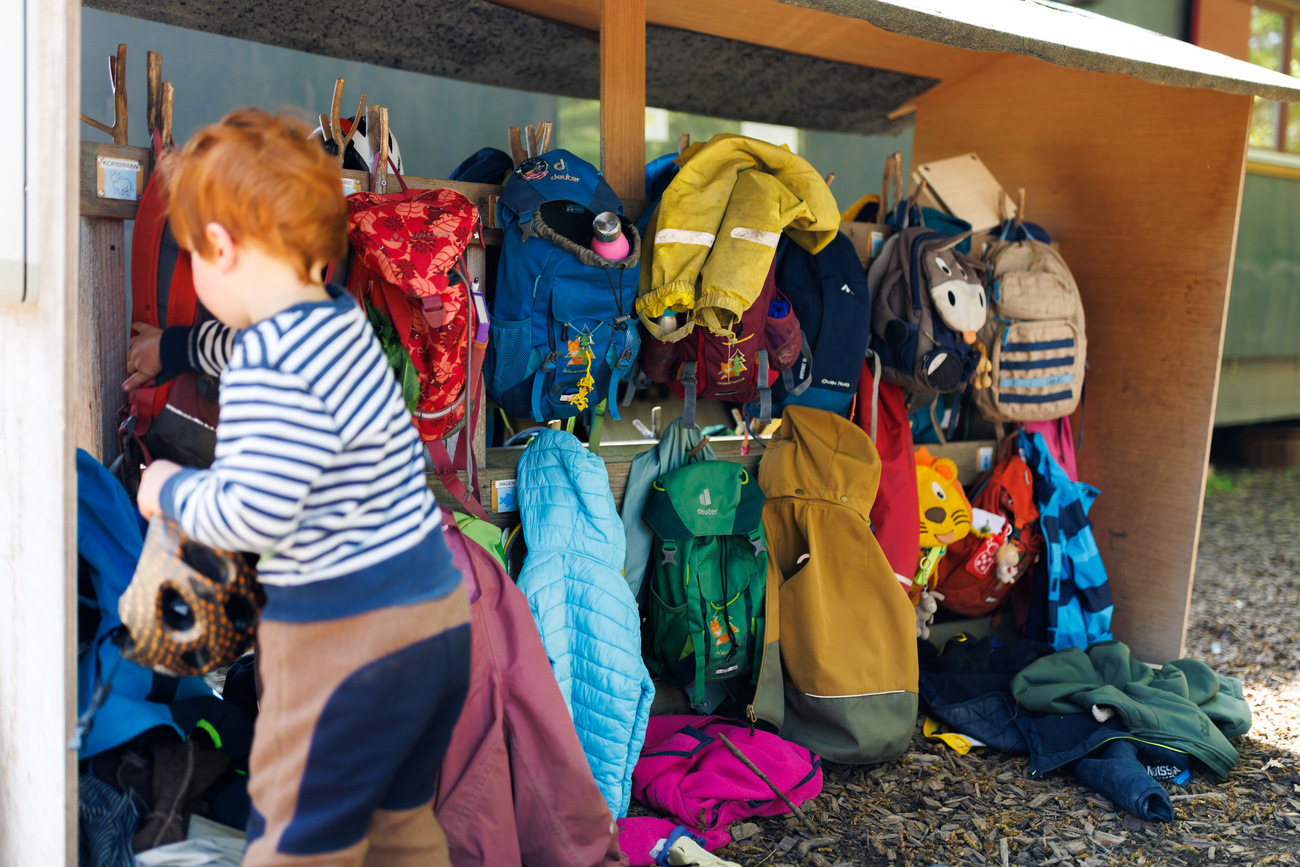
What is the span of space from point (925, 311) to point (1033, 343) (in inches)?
22.4

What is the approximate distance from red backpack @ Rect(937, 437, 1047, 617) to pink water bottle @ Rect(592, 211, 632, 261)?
6.06ft

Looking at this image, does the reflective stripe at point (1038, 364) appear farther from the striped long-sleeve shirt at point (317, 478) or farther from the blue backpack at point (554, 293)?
the striped long-sleeve shirt at point (317, 478)

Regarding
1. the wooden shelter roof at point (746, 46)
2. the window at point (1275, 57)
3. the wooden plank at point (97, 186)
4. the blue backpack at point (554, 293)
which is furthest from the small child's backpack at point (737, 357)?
Answer: the window at point (1275, 57)

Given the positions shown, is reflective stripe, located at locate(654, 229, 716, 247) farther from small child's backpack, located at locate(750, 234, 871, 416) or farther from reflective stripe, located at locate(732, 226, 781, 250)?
small child's backpack, located at locate(750, 234, 871, 416)

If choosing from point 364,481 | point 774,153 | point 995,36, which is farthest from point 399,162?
point 995,36

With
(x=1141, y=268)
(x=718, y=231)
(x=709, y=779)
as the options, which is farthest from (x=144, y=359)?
(x=1141, y=268)

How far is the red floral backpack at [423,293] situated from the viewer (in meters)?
2.29

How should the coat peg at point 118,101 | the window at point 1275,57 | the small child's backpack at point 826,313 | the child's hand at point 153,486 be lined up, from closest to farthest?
the child's hand at point 153,486 → the coat peg at point 118,101 → the small child's backpack at point 826,313 → the window at point 1275,57

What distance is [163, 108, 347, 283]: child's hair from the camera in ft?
4.72

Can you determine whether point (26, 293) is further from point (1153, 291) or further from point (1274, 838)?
point (1153, 291)

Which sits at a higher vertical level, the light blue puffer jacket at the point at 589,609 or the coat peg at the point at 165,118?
the coat peg at the point at 165,118

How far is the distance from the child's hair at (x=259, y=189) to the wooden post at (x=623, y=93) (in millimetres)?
1579

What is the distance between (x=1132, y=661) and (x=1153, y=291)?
1.52 meters

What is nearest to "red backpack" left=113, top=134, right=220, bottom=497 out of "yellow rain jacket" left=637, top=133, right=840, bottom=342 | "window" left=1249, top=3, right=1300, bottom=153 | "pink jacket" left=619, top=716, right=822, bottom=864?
"yellow rain jacket" left=637, top=133, right=840, bottom=342
